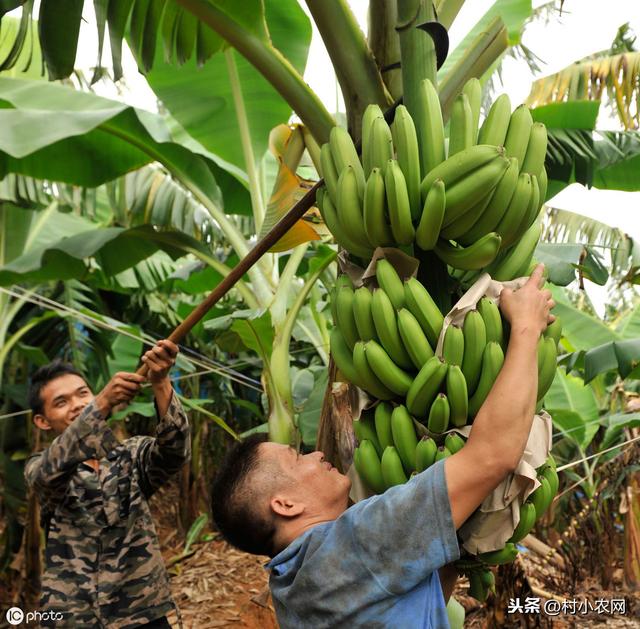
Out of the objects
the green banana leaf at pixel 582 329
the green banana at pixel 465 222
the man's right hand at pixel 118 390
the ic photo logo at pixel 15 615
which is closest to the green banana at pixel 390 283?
the green banana at pixel 465 222

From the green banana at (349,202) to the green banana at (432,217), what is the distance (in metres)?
0.10

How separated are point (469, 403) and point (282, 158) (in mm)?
1133

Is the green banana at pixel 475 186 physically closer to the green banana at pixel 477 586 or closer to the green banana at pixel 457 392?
the green banana at pixel 457 392

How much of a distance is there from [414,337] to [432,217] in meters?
0.19

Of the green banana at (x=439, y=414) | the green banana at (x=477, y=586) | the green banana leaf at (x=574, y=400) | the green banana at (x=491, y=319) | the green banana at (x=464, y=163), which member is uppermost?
the green banana at (x=464, y=163)

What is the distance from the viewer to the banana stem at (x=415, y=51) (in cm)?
130

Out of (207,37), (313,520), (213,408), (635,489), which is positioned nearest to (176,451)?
(313,520)

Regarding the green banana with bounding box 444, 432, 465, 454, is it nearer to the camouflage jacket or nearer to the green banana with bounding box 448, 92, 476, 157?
the green banana with bounding box 448, 92, 476, 157

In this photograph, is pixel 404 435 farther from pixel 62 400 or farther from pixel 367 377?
pixel 62 400

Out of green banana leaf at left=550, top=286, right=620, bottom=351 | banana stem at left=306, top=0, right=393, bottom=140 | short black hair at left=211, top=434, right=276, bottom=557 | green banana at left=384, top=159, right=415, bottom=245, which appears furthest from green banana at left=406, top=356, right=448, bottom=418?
green banana leaf at left=550, top=286, right=620, bottom=351

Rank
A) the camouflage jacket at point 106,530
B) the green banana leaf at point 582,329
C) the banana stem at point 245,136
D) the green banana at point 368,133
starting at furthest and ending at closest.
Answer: the green banana leaf at point 582,329 → the banana stem at point 245,136 → the camouflage jacket at point 106,530 → the green banana at point 368,133

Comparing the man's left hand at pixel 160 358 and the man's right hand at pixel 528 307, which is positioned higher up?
the man's right hand at pixel 528 307

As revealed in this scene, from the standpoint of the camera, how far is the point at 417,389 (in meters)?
1.14

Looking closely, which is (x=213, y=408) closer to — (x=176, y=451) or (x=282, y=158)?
(x=176, y=451)
